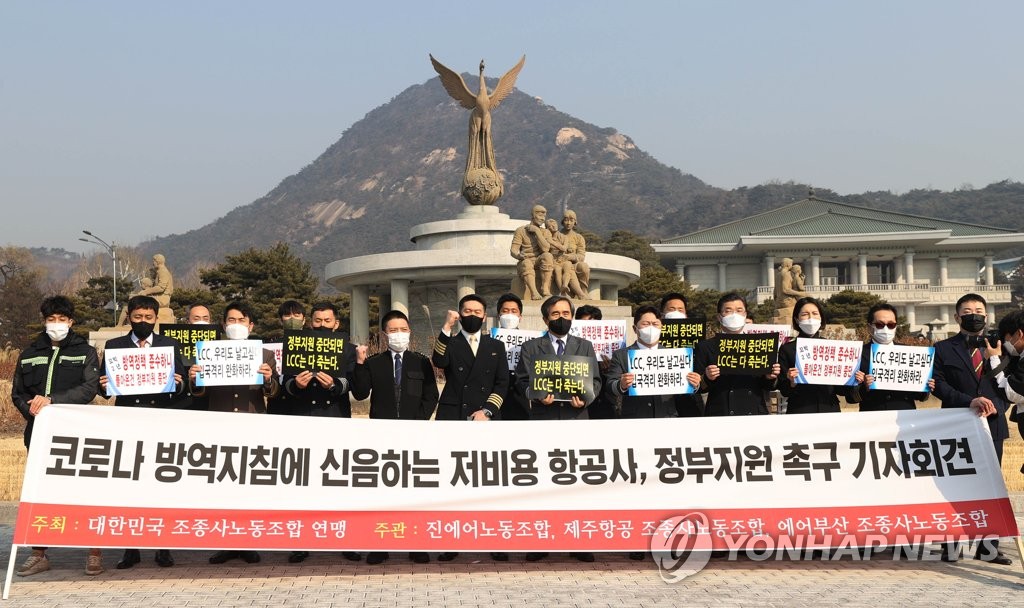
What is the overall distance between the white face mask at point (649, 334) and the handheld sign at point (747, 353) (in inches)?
18.7

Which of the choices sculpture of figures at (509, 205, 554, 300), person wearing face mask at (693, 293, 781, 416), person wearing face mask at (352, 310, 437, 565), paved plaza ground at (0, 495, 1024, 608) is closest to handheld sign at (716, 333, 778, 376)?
person wearing face mask at (693, 293, 781, 416)

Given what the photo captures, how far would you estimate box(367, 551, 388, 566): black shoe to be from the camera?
597cm

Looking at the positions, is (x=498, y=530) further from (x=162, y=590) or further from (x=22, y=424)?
(x=22, y=424)

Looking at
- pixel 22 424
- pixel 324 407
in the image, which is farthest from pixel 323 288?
pixel 324 407

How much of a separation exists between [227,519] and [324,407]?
4.07 ft

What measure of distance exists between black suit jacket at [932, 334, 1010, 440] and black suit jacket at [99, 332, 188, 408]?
541 cm

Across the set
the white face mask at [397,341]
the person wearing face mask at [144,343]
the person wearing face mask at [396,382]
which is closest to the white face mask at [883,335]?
the person wearing face mask at [396,382]

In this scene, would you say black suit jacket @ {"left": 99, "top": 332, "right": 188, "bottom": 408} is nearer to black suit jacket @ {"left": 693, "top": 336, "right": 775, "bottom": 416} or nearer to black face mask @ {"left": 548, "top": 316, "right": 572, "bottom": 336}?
black face mask @ {"left": 548, "top": 316, "right": 572, "bottom": 336}

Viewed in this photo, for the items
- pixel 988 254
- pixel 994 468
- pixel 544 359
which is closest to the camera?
pixel 994 468

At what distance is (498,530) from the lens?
559 cm

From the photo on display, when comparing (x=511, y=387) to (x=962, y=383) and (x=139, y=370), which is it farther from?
(x=962, y=383)

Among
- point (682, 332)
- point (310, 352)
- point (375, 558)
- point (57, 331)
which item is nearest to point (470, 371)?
point (310, 352)

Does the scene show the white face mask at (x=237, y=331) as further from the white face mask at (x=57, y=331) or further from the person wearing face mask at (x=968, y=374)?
the person wearing face mask at (x=968, y=374)

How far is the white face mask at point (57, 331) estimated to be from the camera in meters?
6.15
